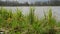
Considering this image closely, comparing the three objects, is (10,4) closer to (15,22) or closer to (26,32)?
(15,22)

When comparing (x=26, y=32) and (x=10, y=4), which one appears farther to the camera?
(x=10, y=4)

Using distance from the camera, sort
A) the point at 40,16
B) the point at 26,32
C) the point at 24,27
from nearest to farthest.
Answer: the point at 26,32, the point at 24,27, the point at 40,16

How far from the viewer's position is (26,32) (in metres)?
3.83

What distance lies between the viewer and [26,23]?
13.9ft

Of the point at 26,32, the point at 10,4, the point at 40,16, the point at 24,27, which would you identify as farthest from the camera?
the point at 10,4

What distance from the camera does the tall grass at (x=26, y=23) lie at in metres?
3.86

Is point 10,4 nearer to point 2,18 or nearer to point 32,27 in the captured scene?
point 2,18

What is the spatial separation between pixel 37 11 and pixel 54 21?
0.60 m

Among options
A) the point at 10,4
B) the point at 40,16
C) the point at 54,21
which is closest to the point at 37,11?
the point at 40,16

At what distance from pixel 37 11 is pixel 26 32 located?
3.18ft

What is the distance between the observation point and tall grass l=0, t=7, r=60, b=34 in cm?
386

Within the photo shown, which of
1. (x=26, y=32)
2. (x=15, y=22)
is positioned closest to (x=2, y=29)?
(x=15, y=22)

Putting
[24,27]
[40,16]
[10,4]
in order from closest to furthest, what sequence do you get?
1. [24,27]
2. [40,16]
3. [10,4]

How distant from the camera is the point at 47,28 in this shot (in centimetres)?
385
